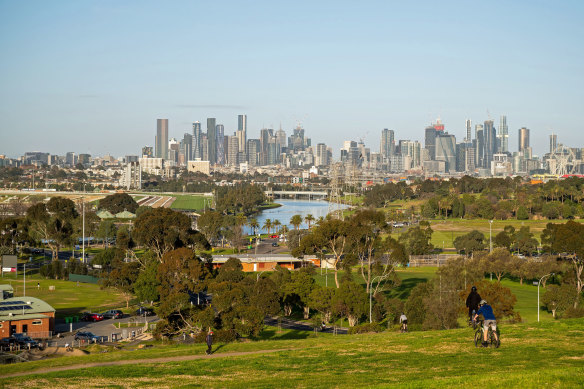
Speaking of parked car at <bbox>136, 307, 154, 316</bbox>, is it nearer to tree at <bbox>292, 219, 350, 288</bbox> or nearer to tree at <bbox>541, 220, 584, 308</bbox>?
tree at <bbox>292, 219, 350, 288</bbox>

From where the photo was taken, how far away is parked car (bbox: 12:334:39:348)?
30344mm

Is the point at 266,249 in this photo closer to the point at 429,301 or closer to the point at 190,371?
the point at 429,301

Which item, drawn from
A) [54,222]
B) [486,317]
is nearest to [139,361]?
[486,317]

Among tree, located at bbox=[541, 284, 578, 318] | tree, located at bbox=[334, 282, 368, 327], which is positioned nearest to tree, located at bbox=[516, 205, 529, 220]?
tree, located at bbox=[541, 284, 578, 318]

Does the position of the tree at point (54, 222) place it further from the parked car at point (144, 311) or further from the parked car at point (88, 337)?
the parked car at point (88, 337)

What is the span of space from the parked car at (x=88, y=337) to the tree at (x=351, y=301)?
40.8 ft

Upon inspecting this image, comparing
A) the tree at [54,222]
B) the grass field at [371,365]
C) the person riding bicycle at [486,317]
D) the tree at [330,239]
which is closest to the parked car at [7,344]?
the grass field at [371,365]

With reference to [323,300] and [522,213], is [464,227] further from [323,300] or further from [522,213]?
[323,300]

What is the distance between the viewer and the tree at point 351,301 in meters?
37.0

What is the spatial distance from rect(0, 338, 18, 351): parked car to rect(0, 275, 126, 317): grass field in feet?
31.3

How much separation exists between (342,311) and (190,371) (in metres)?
22.0

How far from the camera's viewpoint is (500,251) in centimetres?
5669

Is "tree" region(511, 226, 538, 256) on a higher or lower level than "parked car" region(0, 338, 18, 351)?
higher

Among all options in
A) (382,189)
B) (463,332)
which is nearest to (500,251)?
(463,332)
